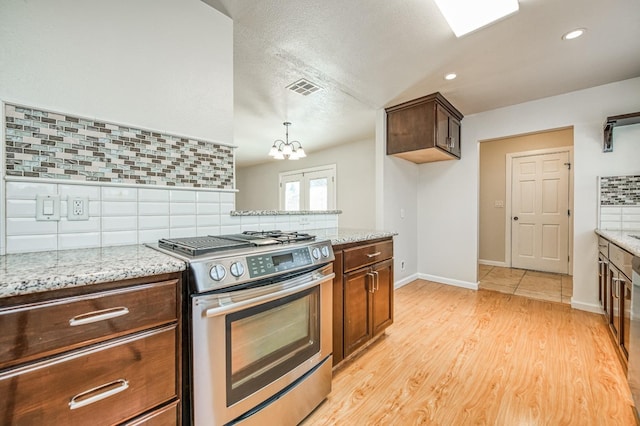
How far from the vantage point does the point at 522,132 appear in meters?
3.20

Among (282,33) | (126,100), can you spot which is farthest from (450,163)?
(126,100)

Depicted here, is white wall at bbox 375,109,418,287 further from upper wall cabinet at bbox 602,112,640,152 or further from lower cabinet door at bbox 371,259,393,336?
upper wall cabinet at bbox 602,112,640,152

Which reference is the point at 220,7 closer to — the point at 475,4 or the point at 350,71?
the point at 350,71

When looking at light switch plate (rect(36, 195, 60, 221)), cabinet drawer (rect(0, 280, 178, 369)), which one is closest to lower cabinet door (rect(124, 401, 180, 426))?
cabinet drawer (rect(0, 280, 178, 369))

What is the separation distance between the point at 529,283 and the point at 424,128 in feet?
9.01

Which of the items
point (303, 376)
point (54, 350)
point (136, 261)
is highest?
point (136, 261)

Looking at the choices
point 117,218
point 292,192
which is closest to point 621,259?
point 117,218

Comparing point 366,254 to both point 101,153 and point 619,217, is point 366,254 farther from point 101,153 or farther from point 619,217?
point 619,217

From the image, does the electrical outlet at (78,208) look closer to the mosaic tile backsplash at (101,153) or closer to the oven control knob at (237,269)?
the mosaic tile backsplash at (101,153)

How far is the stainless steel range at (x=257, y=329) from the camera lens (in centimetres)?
98

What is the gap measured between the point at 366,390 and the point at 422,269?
8.94ft

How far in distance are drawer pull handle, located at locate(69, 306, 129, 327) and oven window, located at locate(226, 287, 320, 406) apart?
345 millimetres

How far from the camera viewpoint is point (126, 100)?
142 cm

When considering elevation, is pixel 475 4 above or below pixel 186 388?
above
